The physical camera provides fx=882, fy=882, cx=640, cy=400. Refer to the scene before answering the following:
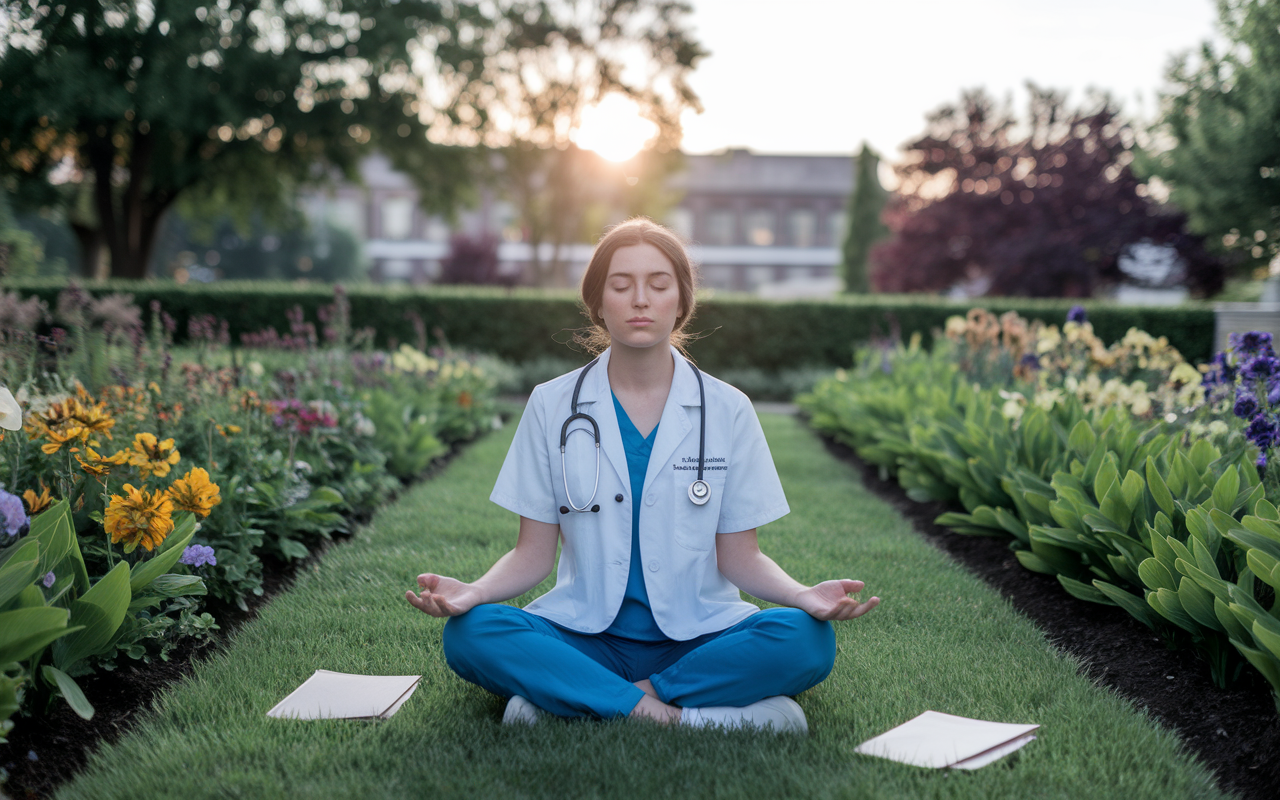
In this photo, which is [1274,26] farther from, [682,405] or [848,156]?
[848,156]

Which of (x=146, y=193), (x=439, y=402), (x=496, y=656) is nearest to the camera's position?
(x=496, y=656)

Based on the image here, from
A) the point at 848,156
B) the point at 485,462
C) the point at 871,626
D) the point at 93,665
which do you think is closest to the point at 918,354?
the point at 485,462

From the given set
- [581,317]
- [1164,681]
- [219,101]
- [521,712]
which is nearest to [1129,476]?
[1164,681]

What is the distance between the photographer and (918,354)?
28.0ft

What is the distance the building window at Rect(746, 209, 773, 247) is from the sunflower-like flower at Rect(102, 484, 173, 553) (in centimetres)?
4904

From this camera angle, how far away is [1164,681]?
258cm

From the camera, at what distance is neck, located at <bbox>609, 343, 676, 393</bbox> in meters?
2.39

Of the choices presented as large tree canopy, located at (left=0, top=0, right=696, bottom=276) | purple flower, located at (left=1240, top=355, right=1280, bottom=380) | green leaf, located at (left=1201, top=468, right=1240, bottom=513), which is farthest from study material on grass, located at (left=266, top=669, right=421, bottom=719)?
large tree canopy, located at (left=0, top=0, right=696, bottom=276)

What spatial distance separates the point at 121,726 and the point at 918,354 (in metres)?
7.54

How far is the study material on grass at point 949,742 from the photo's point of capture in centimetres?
208

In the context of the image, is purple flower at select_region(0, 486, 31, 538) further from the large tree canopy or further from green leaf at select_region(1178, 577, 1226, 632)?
the large tree canopy

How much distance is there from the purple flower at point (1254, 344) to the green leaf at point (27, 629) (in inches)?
152

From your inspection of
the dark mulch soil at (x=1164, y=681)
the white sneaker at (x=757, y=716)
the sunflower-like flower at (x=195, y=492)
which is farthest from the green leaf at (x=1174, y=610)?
the sunflower-like flower at (x=195, y=492)

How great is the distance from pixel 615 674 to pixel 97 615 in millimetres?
1282
